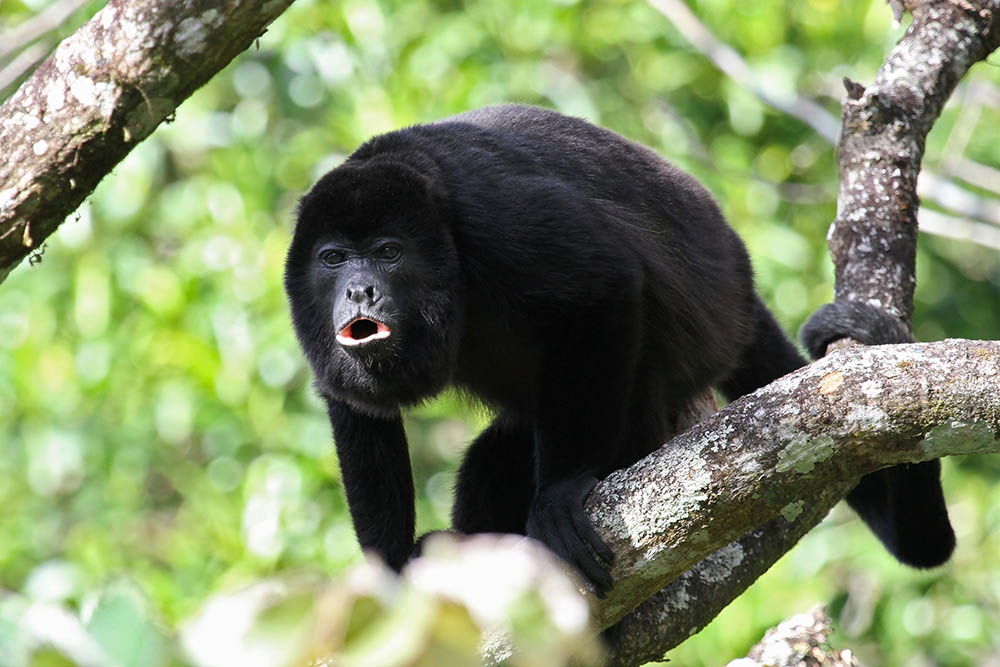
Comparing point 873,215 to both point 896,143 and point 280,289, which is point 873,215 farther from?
point 280,289

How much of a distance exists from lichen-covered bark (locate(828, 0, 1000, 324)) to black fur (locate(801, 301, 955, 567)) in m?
0.22

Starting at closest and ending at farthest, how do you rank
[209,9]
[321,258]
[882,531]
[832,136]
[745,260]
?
[209,9] → [321,258] → [882,531] → [745,260] → [832,136]

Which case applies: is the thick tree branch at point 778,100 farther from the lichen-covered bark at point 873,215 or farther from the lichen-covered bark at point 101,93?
the lichen-covered bark at point 101,93

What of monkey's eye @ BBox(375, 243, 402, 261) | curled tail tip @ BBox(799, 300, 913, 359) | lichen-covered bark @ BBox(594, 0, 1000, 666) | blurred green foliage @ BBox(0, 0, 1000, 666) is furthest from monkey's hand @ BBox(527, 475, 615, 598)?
blurred green foliage @ BBox(0, 0, 1000, 666)

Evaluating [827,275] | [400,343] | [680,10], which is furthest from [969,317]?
[400,343]

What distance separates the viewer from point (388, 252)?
2.89 meters

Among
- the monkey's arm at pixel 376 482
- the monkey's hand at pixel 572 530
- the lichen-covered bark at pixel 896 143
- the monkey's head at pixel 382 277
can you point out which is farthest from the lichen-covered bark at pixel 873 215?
the monkey's head at pixel 382 277

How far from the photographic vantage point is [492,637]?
195 centimetres

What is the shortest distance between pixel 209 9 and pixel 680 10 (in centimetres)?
406

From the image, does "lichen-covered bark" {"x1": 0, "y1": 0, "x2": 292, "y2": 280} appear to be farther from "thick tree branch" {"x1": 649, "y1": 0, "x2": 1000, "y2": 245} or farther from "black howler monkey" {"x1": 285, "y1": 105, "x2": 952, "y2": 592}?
"thick tree branch" {"x1": 649, "y1": 0, "x2": 1000, "y2": 245}

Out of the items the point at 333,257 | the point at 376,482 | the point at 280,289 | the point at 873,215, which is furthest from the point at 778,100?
the point at 376,482

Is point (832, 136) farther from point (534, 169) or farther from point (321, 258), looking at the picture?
point (321, 258)

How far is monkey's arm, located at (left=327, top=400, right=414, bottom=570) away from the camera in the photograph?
114 inches

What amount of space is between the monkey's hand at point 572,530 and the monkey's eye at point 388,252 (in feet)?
2.28
